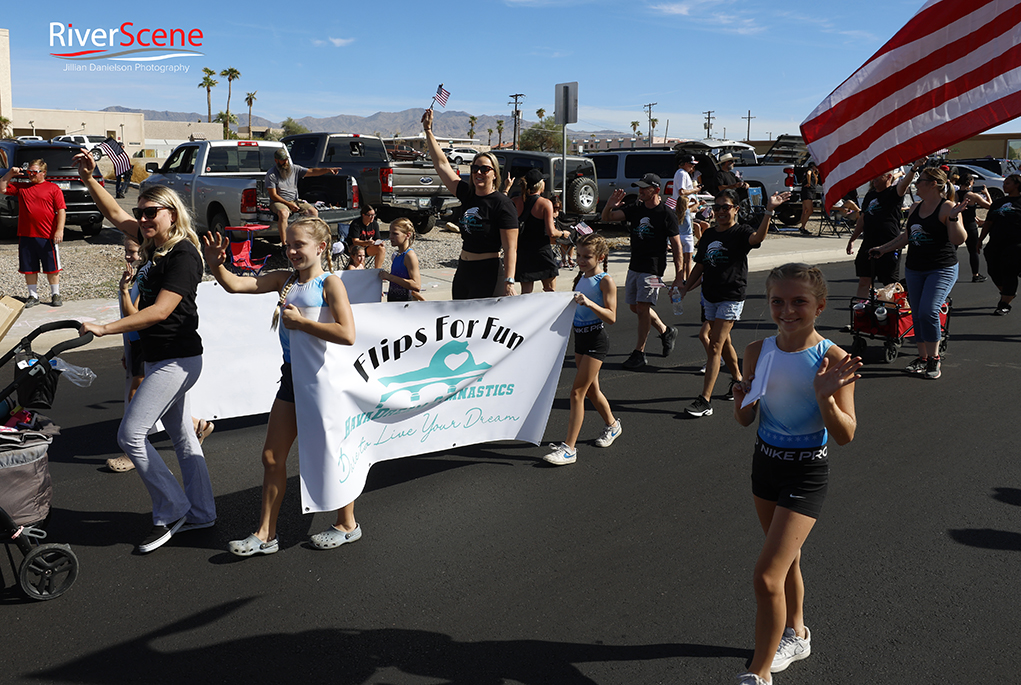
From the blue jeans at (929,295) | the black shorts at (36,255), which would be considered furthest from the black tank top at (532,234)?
the black shorts at (36,255)

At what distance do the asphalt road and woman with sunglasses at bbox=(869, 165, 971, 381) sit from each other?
190 centimetres

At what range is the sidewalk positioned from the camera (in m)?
9.55

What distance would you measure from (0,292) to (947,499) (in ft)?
40.2

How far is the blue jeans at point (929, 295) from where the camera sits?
27.2ft

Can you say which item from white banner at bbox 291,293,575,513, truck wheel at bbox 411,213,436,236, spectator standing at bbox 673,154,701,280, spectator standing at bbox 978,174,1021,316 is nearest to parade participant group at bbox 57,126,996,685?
white banner at bbox 291,293,575,513

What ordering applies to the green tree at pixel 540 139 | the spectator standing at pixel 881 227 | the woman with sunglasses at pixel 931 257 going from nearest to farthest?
the woman with sunglasses at pixel 931 257 < the spectator standing at pixel 881 227 < the green tree at pixel 540 139

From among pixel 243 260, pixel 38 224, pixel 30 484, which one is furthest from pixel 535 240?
pixel 38 224

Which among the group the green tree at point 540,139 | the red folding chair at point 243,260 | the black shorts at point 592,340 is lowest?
the black shorts at point 592,340

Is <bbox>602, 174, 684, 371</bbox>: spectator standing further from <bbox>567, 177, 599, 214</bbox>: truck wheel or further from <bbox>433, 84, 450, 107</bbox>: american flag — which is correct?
<bbox>567, 177, 599, 214</bbox>: truck wheel

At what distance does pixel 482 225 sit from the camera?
687cm

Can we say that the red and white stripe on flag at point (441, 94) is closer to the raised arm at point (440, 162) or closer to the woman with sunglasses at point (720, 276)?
the raised arm at point (440, 162)

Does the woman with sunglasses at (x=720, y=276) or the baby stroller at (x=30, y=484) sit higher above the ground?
the woman with sunglasses at (x=720, y=276)

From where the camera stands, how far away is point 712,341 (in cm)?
714

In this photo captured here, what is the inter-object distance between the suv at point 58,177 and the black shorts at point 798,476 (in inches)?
674
